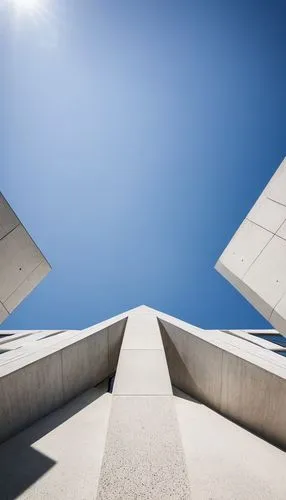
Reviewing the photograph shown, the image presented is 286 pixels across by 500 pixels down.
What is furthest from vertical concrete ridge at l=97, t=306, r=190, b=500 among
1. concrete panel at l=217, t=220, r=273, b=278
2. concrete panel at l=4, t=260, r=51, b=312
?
concrete panel at l=4, t=260, r=51, b=312

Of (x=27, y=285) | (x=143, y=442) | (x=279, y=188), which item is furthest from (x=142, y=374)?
(x=27, y=285)

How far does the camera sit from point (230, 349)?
704 cm

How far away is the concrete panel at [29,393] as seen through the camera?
524 cm

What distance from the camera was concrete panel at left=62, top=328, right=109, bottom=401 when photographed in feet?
23.1

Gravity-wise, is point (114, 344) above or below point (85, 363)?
above

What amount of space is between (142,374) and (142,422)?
6.27ft

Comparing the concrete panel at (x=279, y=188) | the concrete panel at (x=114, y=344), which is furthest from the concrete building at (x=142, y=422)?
the concrete panel at (x=279, y=188)

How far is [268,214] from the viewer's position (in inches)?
380

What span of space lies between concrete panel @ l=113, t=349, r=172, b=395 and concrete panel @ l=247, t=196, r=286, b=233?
648cm

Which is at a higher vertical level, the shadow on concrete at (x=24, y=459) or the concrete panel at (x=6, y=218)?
the concrete panel at (x=6, y=218)

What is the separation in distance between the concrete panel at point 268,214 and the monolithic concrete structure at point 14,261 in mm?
10775

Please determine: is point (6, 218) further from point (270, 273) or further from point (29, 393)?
point (270, 273)

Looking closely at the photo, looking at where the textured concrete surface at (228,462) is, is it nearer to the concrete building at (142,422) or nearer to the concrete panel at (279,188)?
the concrete building at (142,422)

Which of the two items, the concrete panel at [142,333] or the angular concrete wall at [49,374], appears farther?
the concrete panel at [142,333]
